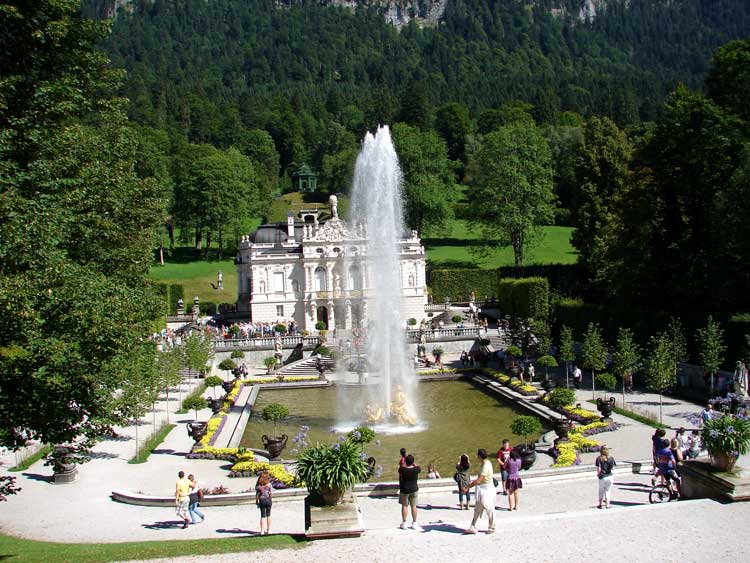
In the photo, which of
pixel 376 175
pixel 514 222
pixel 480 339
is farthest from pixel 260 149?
pixel 376 175

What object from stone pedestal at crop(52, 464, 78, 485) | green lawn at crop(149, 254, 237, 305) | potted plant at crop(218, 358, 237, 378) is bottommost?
stone pedestal at crop(52, 464, 78, 485)

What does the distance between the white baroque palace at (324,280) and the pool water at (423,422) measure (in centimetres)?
1699

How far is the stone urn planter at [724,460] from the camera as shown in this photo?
567 inches

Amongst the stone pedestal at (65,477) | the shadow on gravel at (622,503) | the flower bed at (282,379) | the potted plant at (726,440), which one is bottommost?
the flower bed at (282,379)

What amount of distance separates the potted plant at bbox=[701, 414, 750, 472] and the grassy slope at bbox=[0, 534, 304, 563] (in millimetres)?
7893

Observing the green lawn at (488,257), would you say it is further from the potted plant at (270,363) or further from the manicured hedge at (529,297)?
the potted plant at (270,363)

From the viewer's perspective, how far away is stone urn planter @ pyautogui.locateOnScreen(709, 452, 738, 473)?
14.4 meters

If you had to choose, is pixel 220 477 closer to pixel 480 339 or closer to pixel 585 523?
pixel 585 523

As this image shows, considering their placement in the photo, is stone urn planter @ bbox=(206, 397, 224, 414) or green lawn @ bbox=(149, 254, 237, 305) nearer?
stone urn planter @ bbox=(206, 397, 224, 414)

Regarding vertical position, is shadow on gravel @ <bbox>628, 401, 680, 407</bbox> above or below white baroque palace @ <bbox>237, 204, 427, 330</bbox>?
below

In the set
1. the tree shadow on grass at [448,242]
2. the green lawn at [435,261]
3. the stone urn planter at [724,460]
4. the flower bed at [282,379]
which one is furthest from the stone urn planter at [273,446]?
the tree shadow on grass at [448,242]

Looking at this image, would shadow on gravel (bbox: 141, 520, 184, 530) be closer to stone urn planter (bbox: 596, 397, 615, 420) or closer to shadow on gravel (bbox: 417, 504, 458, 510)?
shadow on gravel (bbox: 417, 504, 458, 510)

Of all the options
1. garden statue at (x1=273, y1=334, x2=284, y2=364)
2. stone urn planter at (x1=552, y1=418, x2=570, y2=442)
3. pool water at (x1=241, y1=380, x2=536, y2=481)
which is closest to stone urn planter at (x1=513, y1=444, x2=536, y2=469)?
pool water at (x1=241, y1=380, x2=536, y2=481)

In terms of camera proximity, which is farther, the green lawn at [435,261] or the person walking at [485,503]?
the green lawn at [435,261]
